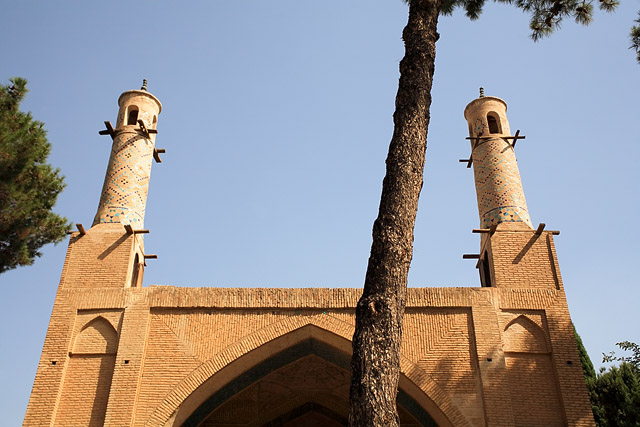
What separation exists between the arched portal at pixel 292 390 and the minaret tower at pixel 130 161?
→ 2.37 metres

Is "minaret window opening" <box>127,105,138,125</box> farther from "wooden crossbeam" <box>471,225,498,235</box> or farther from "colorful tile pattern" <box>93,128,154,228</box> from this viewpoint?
"wooden crossbeam" <box>471,225,498,235</box>

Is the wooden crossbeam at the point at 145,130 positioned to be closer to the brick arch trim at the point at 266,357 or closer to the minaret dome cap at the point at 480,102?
the brick arch trim at the point at 266,357

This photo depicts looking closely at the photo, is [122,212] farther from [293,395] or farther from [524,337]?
[524,337]

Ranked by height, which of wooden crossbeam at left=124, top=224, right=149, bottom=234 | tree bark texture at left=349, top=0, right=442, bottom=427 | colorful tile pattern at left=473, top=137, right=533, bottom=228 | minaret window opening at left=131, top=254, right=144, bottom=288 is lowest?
tree bark texture at left=349, top=0, right=442, bottom=427

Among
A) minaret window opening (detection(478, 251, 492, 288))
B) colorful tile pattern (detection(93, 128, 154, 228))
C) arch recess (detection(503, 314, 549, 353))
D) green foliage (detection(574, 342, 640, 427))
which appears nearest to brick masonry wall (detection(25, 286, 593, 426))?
arch recess (detection(503, 314, 549, 353))

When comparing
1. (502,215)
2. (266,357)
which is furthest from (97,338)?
(502,215)

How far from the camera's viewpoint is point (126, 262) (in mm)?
7797

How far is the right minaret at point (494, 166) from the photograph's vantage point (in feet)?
27.3

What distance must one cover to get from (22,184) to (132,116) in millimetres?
2138

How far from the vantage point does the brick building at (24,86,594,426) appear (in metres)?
6.83

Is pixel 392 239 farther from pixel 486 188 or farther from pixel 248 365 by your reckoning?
pixel 486 188

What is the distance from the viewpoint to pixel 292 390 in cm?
871

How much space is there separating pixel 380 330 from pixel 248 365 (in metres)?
3.55

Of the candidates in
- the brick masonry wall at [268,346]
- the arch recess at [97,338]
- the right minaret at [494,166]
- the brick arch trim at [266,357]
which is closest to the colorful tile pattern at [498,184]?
the right minaret at [494,166]
